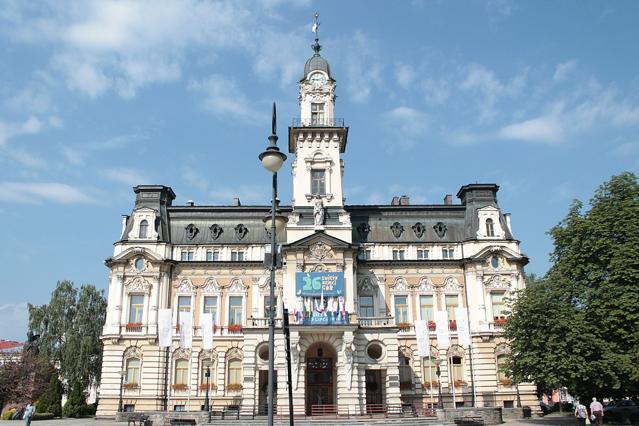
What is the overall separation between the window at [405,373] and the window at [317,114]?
72.0 feet

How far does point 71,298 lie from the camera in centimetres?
6034

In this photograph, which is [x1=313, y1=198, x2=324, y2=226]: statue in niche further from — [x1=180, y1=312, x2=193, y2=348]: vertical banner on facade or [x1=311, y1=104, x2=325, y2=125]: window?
[x1=180, y1=312, x2=193, y2=348]: vertical banner on facade

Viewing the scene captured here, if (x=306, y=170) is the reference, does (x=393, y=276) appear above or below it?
below

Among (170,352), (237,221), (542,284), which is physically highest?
(237,221)

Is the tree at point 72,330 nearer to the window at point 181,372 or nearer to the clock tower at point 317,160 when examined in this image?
the window at point 181,372

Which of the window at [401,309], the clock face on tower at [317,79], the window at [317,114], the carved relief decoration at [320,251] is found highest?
the clock face on tower at [317,79]

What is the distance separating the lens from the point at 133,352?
151 ft

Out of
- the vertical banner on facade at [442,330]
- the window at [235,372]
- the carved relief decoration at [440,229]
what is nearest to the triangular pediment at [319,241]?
the vertical banner on facade at [442,330]

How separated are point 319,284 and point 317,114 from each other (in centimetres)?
1664

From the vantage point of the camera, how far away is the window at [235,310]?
157ft

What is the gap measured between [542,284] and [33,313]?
168 ft

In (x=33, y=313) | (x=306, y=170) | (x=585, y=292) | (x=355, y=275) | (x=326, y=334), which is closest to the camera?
(x=585, y=292)

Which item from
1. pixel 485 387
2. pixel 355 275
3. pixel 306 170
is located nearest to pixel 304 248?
pixel 355 275

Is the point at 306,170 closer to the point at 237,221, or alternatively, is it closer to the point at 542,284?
the point at 237,221
